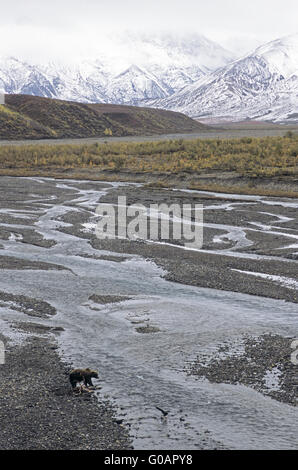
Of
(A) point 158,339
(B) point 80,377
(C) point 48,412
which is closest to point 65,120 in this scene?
(A) point 158,339

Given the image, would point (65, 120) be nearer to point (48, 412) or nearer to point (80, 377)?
point (80, 377)

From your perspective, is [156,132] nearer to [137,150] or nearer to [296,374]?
[137,150]

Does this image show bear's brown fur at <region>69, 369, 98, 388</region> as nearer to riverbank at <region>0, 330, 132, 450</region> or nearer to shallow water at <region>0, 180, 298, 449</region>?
riverbank at <region>0, 330, 132, 450</region>

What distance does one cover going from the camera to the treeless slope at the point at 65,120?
106500mm

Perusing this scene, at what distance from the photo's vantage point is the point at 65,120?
119562 millimetres

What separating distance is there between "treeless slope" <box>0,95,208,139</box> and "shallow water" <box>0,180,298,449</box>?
86.9m

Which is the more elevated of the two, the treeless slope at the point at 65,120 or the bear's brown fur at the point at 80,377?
the treeless slope at the point at 65,120

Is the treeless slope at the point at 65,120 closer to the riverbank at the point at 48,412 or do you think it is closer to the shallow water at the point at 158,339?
the shallow water at the point at 158,339

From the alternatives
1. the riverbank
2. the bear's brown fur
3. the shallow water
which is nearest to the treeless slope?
the shallow water

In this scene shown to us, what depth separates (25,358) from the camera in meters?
11.6

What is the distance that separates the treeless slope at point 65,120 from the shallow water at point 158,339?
285 ft

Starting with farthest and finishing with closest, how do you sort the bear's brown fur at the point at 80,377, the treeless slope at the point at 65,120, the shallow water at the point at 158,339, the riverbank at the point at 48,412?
the treeless slope at the point at 65,120 → the bear's brown fur at the point at 80,377 → the shallow water at the point at 158,339 → the riverbank at the point at 48,412

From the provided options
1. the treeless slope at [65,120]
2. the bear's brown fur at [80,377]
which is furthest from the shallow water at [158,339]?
the treeless slope at [65,120]
